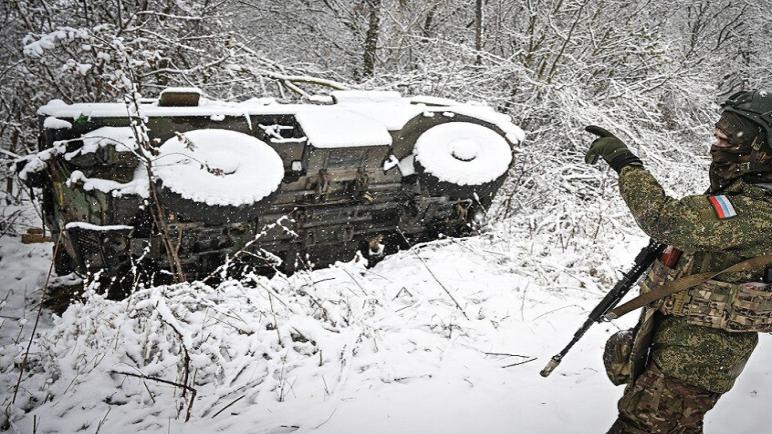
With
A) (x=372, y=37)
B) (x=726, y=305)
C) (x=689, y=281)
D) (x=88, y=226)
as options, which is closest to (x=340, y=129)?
(x=88, y=226)

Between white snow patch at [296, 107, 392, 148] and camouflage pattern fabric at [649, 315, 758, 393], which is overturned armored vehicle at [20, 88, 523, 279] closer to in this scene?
white snow patch at [296, 107, 392, 148]

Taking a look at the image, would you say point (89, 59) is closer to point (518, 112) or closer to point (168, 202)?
point (168, 202)

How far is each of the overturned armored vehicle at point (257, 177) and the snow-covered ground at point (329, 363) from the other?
51 centimetres

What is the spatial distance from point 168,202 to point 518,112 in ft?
20.9

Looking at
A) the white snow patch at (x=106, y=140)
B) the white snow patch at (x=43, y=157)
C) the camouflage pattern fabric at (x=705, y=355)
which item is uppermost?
the camouflage pattern fabric at (x=705, y=355)

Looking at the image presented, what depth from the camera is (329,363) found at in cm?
287

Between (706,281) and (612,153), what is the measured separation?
621 millimetres

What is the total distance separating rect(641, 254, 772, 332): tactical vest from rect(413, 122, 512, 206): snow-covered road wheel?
2.71 meters

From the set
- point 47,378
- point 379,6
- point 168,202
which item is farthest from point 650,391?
point 379,6

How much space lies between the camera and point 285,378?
106 inches

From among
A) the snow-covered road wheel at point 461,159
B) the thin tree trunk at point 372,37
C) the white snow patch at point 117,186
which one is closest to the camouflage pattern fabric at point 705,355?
the snow-covered road wheel at point 461,159

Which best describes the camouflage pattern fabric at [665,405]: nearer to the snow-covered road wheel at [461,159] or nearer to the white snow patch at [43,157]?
the snow-covered road wheel at [461,159]

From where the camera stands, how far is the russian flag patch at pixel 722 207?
176 centimetres

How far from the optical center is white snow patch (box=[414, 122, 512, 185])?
4.54 meters
